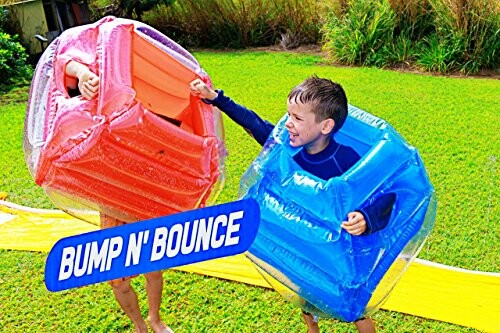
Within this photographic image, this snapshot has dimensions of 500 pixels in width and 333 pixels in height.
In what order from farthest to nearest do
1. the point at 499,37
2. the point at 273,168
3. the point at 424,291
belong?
the point at 499,37 < the point at 424,291 < the point at 273,168

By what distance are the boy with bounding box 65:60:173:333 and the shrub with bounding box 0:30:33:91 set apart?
21.9ft

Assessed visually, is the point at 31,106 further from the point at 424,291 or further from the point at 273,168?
the point at 424,291

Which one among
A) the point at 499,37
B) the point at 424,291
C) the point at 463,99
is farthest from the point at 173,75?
the point at 499,37

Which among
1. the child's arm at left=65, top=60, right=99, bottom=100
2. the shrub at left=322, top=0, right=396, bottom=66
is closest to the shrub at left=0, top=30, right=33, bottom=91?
the shrub at left=322, top=0, right=396, bottom=66

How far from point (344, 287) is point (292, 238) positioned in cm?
24

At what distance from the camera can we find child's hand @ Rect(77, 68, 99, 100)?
2.46 m

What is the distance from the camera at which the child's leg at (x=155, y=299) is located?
3.15 meters

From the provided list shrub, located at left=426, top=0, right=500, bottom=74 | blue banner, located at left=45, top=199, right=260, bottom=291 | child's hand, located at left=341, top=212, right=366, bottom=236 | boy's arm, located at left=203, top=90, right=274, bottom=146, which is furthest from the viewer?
shrub, located at left=426, top=0, right=500, bottom=74

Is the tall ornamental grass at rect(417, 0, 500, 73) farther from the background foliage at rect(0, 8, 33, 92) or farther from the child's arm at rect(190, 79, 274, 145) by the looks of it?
the child's arm at rect(190, 79, 274, 145)

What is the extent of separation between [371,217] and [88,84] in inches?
45.9

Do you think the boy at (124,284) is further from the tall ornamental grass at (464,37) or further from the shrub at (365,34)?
the shrub at (365,34)

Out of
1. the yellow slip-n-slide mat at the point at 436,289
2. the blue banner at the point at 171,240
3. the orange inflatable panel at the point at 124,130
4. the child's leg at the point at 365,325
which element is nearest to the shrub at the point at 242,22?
the yellow slip-n-slide mat at the point at 436,289

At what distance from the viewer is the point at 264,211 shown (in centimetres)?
229

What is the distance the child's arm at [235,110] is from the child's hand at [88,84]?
407 millimetres
